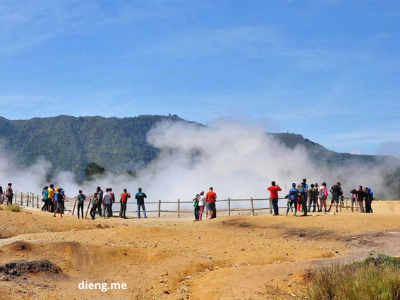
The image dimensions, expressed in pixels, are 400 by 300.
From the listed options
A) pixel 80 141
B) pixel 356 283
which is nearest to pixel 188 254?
pixel 356 283

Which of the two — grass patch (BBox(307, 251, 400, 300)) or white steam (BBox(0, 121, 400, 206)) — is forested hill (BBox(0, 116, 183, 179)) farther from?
grass patch (BBox(307, 251, 400, 300))

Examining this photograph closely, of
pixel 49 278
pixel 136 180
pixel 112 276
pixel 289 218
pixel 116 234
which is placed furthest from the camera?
pixel 136 180

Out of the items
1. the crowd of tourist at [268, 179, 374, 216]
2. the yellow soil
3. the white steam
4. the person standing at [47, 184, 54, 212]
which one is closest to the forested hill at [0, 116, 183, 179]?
the white steam

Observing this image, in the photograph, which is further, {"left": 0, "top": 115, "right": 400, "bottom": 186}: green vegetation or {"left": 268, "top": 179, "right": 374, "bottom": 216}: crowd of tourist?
{"left": 0, "top": 115, "right": 400, "bottom": 186}: green vegetation

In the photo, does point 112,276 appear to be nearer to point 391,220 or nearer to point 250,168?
point 391,220

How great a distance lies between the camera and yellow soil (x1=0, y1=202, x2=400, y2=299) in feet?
42.5

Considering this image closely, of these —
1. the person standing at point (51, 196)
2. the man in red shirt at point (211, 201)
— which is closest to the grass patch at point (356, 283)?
the man in red shirt at point (211, 201)

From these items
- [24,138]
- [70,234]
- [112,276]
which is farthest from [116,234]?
[24,138]

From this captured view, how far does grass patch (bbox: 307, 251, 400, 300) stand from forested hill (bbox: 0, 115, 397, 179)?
105 meters

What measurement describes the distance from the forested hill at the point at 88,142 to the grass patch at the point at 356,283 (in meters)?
105

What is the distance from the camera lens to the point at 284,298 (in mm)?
11750

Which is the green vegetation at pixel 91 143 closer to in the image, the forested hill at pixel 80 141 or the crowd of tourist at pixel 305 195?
the forested hill at pixel 80 141

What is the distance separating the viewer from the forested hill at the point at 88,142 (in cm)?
13262

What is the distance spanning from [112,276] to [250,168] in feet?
242
